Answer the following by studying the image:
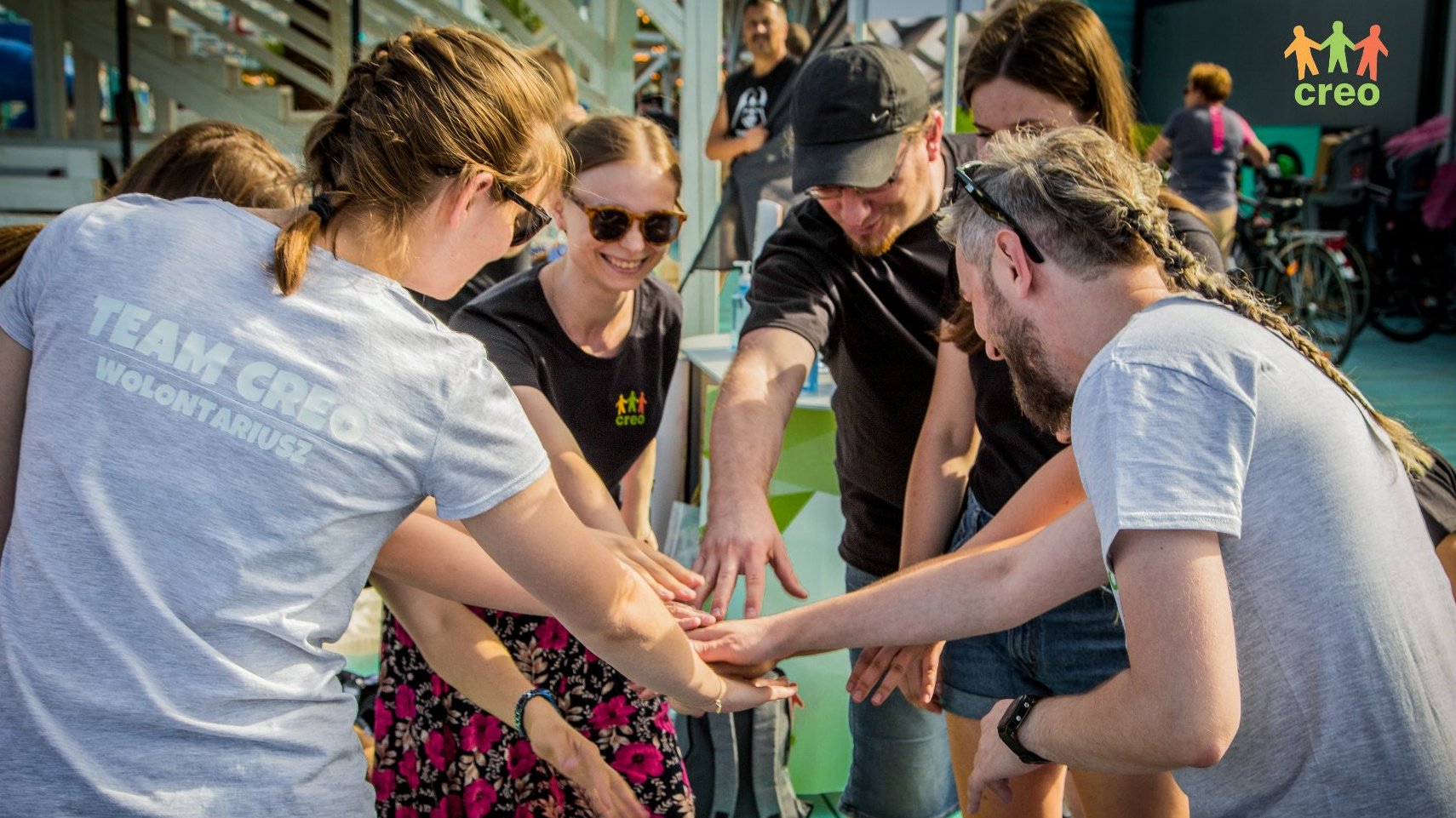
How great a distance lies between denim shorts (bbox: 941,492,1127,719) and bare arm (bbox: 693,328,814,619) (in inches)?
12.5

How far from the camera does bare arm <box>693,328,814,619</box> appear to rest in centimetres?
198

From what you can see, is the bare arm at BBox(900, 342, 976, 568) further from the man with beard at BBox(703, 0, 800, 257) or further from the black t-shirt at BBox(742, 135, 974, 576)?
the man with beard at BBox(703, 0, 800, 257)

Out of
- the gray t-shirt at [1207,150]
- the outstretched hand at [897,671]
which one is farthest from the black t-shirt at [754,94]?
the outstretched hand at [897,671]

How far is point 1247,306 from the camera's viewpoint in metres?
1.35

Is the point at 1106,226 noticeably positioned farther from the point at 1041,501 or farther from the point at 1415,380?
the point at 1415,380

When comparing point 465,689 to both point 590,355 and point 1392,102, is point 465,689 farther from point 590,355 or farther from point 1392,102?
point 1392,102

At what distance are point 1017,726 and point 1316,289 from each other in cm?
835

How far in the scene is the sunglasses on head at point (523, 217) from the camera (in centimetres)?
131

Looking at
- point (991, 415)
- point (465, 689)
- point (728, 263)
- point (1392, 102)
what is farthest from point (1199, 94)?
point (465, 689)

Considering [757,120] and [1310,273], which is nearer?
[757,120]

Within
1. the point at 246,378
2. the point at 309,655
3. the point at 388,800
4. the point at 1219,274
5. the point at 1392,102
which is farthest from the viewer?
the point at 1392,102

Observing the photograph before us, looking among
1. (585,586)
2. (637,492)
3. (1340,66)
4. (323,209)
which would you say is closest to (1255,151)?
(1340,66)

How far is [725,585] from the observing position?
Result: 6.47 feet

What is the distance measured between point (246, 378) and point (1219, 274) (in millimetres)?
1180
